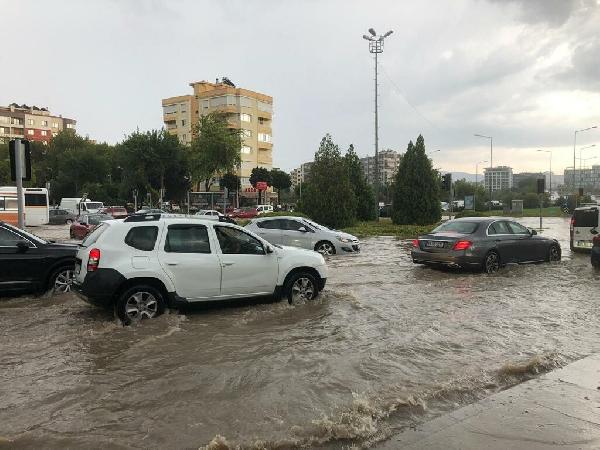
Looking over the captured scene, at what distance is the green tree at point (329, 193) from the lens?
30.5m

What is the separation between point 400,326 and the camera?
7.88 meters

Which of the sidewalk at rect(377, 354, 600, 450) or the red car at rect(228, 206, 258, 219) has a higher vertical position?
the red car at rect(228, 206, 258, 219)

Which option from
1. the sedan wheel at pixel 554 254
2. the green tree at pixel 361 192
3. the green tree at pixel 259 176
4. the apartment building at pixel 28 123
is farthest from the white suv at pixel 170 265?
the apartment building at pixel 28 123

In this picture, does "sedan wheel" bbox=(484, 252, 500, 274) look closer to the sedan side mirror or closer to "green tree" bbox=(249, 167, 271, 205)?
the sedan side mirror

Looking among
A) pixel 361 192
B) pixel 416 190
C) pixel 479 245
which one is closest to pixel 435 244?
pixel 479 245

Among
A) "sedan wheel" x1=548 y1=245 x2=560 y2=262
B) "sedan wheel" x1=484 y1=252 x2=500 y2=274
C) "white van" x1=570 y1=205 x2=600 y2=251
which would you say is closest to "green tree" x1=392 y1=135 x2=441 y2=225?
"white van" x1=570 y1=205 x2=600 y2=251

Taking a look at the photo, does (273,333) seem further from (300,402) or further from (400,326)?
(300,402)

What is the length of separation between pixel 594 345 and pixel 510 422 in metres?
3.33

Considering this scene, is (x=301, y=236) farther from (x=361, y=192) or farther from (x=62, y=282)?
(x=361, y=192)

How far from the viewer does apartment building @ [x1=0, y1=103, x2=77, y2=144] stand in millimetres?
111812

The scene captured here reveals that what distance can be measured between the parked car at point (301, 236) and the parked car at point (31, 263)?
27.6 feet

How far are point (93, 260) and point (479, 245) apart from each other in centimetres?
936

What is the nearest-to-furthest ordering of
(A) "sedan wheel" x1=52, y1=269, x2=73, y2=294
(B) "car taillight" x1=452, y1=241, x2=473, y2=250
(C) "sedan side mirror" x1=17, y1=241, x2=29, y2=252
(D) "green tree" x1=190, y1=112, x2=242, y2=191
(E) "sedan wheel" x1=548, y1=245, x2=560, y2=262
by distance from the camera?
(C) "sedan side mirror" x1=17, y1=241, x2=29, y2=252
(A) "sedan wheel" x1=52, y1=269, x2=73, y2=294
(B) "car taillight" x1=452, y1=241, x2=473, y2=250
(E) "sedan wheel" x1=548, y1=245, x2=560, y2=262
(D) "green tree" x1=190, y1=112, x2=242, y2=191

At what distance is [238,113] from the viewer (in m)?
81.4
